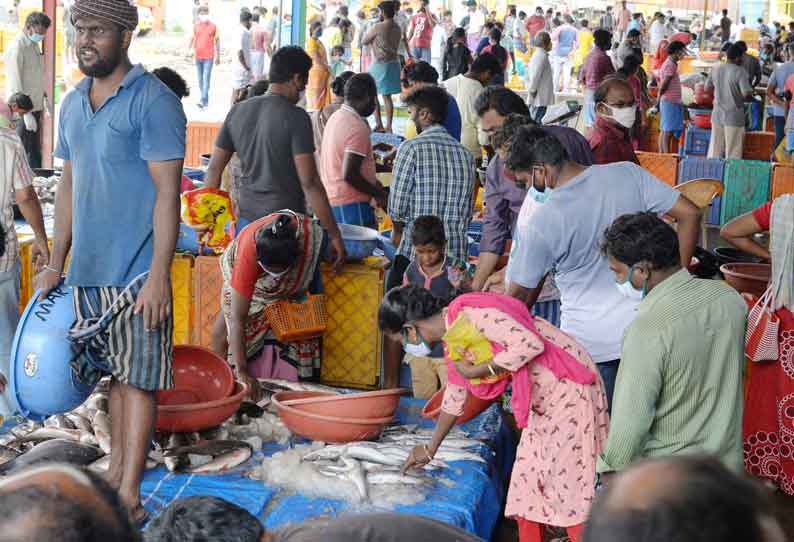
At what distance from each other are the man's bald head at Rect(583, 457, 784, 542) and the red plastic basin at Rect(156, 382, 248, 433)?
11.2ft

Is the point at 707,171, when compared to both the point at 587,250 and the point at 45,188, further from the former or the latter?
the point at 587,250

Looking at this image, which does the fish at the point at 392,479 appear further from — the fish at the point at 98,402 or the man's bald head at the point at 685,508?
the man's bald head at the point at 685,508

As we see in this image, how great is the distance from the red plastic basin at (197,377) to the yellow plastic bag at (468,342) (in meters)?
1.49

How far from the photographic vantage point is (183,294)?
261 inches

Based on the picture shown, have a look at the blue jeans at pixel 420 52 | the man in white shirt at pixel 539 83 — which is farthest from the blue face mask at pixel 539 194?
the blue jeans at pixel 420 52

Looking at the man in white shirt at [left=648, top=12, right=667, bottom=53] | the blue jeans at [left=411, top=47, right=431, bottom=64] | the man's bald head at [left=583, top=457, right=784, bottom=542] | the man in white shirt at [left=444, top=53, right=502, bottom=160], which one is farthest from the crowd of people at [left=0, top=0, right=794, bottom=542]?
the man in white shirt at [left=648, top=12, right=667, bottom=53]

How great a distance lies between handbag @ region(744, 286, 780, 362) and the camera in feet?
17.4

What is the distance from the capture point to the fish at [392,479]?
4406 mm

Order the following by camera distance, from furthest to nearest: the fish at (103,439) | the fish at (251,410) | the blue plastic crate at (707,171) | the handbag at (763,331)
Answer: the blue plastic crate at (707,171), the handbag at (763,331), the fish at (251,410), the fish at (103,439)

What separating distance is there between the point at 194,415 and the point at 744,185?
9346mm

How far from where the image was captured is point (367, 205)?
746 centimetres

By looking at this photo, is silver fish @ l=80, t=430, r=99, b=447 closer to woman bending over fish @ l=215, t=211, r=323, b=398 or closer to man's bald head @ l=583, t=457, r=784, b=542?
woman bending over fish @ l=215, t=211, r=323, b=398

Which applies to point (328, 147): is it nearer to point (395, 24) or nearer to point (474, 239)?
point (474, 239)

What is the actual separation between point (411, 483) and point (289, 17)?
10.9m
